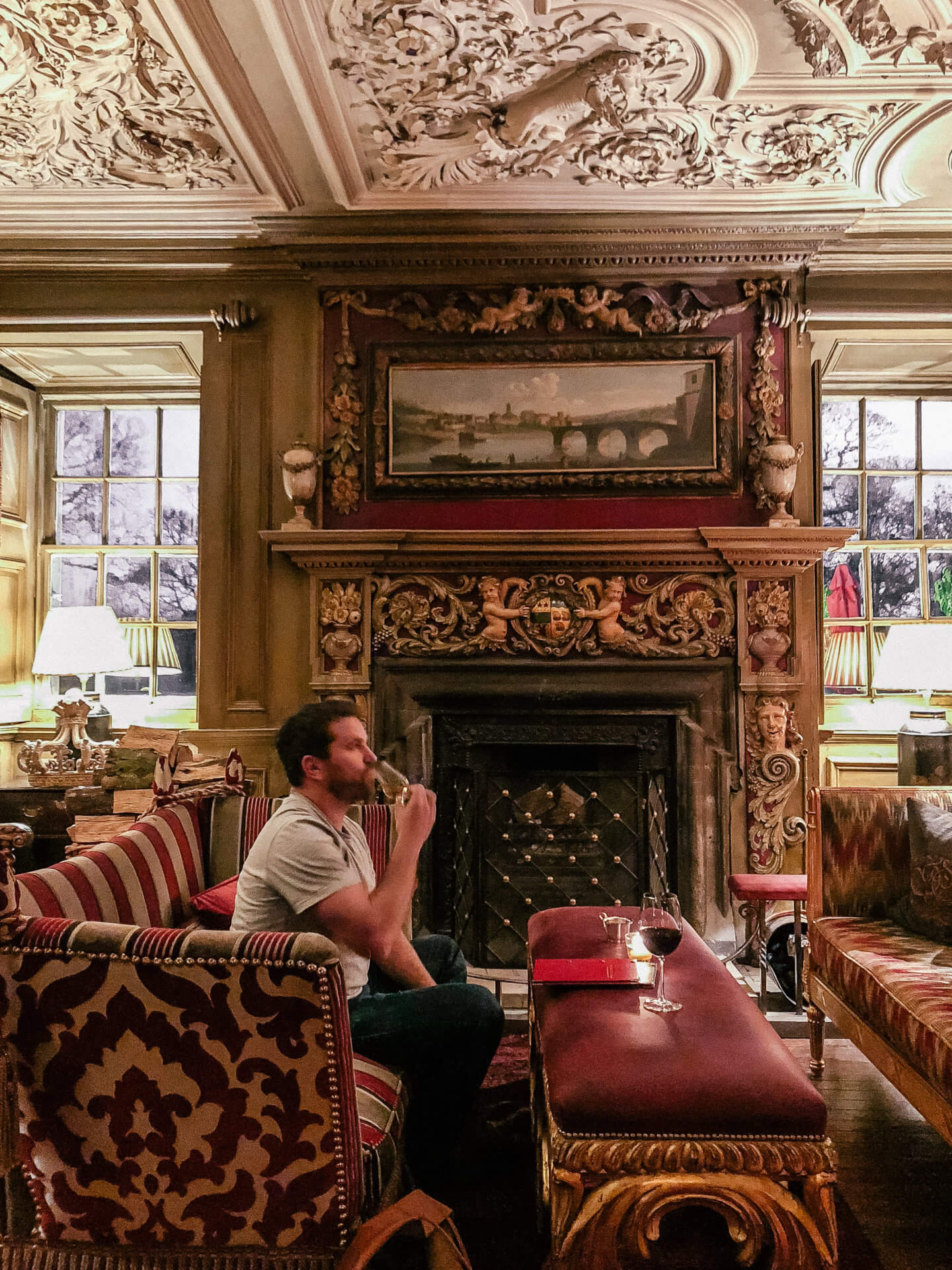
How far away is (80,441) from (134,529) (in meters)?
0.59

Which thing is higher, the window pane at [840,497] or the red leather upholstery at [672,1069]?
the window pane at [840,497]

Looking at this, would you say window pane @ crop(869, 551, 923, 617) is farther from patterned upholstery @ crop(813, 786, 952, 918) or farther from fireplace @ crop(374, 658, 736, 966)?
patterned upholstery @ crop(813, 786, 952, 918)

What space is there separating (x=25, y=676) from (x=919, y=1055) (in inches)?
171

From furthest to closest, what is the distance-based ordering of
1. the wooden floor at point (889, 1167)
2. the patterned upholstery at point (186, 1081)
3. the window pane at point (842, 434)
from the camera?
1. the window pane at point (842, 434)
2. the wooden floor at point (889, 1167)
3. the patterned upholstery at point (186, 1081)

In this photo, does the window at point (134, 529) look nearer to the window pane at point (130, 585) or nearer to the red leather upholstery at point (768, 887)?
the window pane at point (130, 585)

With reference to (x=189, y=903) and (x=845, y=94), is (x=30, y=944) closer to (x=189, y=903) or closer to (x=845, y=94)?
(x=189, y=903)

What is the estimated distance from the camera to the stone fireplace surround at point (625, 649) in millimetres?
3645

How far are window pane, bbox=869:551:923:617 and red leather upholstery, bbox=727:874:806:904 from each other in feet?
7.03

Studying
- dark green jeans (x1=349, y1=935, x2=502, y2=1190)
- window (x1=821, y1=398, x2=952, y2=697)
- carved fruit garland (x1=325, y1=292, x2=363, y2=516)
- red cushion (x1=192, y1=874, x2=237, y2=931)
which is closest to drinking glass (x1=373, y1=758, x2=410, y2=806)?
dark green jeans (x1=349, y1=935, x2=502, y2=1190)

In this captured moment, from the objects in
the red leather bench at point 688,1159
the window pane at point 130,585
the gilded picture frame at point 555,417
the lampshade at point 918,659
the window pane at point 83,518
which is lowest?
the red leather bench at point 688,1159

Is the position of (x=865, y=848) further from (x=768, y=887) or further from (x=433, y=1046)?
(x=433, y=1046)

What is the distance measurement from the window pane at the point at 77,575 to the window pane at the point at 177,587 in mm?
371

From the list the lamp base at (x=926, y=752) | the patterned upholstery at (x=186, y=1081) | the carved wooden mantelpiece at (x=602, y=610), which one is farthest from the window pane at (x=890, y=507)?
the patterned upholstery at (x=186, y=1081)

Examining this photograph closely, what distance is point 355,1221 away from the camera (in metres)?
1.29
